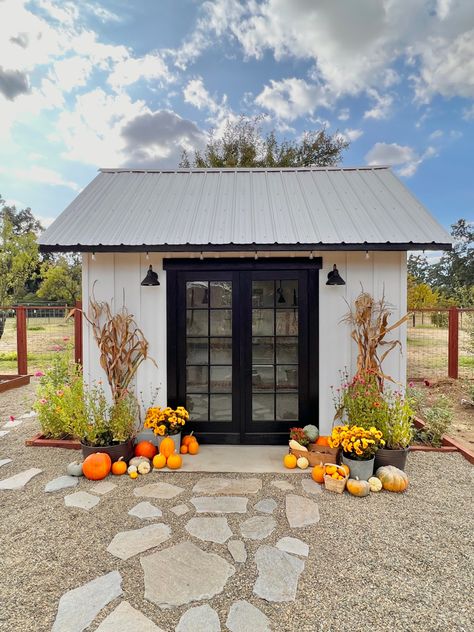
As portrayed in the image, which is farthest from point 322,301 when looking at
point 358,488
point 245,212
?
point 358,488

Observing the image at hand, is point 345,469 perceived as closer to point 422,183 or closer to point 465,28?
point 465,28

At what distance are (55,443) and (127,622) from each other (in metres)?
2.66

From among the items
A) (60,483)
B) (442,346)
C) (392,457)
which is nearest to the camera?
(60,483)

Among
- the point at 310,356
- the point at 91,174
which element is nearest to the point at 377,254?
the point at 310,356

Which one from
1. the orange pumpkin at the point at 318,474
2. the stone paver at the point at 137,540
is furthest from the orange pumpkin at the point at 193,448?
the orange pumpkin at the point at 318,474

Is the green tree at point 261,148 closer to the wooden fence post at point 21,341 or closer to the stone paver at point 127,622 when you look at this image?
the wooden fence post at point 21,341

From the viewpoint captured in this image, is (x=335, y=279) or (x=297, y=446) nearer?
(x=297, y=446)

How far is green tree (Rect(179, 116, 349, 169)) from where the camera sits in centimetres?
1259

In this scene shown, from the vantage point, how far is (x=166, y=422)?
362 cm

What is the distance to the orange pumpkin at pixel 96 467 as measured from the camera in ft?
10.3

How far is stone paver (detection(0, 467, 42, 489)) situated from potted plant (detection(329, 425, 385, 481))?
2.91 meters

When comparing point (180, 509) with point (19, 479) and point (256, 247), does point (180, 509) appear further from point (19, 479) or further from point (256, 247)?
point (256, 247)

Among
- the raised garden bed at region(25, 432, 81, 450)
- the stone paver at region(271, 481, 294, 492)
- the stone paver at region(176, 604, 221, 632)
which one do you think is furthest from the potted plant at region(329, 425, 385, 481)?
the raised garden bed at region(25, 432, 81, 450)

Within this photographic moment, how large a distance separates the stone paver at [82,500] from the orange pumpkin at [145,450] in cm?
69
